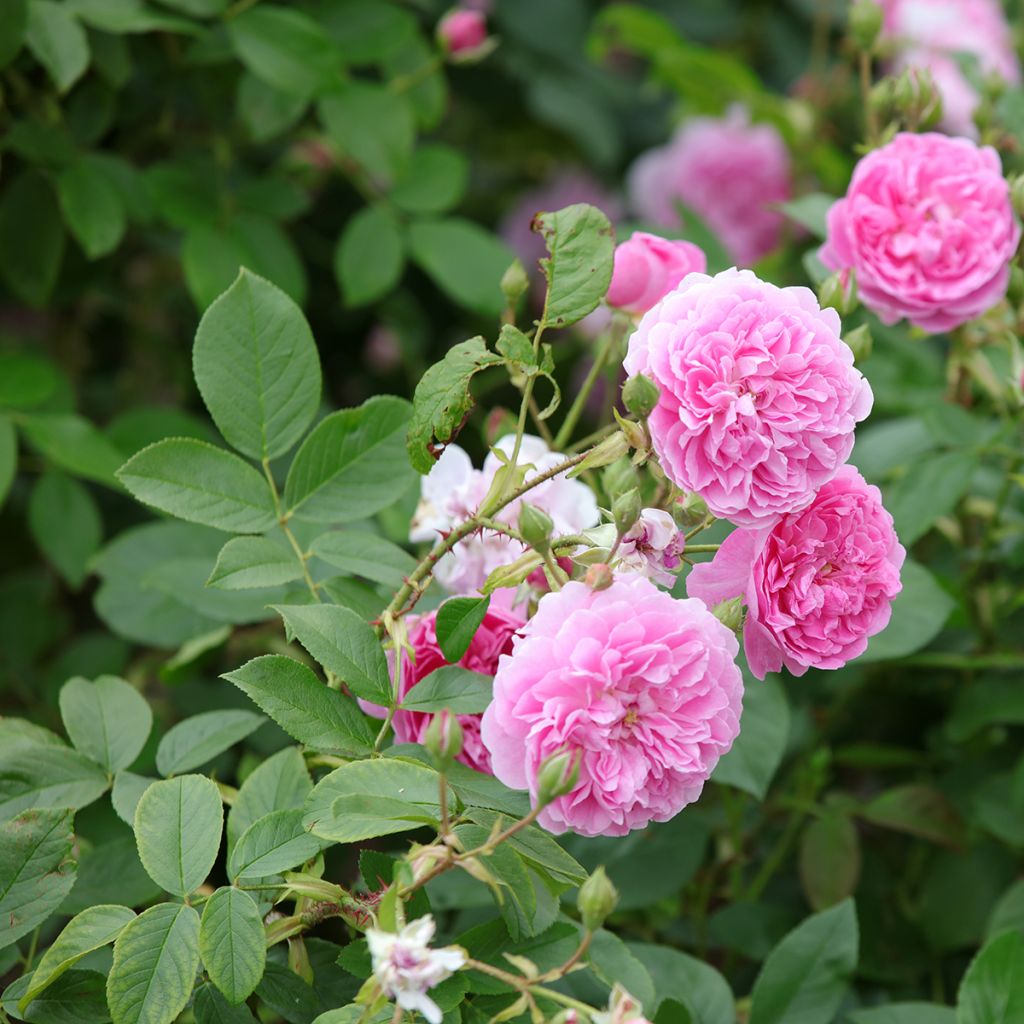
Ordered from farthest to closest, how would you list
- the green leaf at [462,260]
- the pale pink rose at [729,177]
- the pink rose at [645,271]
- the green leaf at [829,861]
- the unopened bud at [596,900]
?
the pale pink rose at [729,177]
the green leaf at [462,260]
the green leaf at [829,861]
the pink rose at [645,271]
the unopened bud at [596,900]

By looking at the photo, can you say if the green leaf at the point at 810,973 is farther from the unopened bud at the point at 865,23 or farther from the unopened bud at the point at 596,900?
the unopened bud at the point at 865,23

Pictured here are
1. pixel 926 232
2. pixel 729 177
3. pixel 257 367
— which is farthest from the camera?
pixel 729 177

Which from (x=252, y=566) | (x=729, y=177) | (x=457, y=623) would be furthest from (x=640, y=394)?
(x=729, y=177)

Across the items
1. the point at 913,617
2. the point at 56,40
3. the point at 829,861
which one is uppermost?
the point at 56,40

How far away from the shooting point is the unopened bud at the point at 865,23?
101 centimetres

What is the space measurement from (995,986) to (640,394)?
0.46 meters

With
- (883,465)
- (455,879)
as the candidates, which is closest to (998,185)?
(883,465)

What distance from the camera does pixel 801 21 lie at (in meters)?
2.09

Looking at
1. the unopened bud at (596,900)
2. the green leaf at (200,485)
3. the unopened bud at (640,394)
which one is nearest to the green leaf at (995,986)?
the unopened bud at (596,900)

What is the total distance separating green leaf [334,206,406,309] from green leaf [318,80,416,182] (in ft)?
0.28

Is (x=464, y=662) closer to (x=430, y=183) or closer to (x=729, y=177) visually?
(x=430, y=183)

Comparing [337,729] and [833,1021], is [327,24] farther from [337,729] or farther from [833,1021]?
[833,1021]

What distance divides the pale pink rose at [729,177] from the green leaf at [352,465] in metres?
1.12

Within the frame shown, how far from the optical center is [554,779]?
21.4 inches
